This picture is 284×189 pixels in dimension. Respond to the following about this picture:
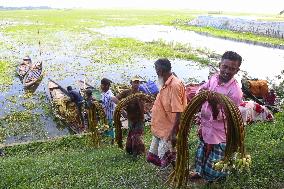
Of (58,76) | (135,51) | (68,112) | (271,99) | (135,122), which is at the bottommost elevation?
(58,76)

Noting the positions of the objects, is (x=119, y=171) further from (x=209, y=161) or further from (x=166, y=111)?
(x=209, y=161)

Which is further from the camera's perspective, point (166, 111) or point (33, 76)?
point (33, 76)

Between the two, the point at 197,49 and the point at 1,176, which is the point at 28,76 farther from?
the point at 197,49

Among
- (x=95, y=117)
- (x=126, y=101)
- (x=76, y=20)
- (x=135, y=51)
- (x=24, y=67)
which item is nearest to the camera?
(x=126, y=101)

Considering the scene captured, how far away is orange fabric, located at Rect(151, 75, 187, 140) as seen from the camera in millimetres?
4680

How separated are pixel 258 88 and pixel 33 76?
454 inches

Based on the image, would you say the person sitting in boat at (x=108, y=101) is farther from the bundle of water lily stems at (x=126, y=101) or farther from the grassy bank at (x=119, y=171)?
the bundle of water lily stems at (x=126, y=101)

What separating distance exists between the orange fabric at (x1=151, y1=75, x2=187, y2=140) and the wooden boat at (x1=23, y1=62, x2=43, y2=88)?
14.0 meters

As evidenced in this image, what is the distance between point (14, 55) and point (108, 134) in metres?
20.7

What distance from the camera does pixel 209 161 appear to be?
4.45 m

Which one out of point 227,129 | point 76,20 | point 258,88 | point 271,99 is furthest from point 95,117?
point 76,20

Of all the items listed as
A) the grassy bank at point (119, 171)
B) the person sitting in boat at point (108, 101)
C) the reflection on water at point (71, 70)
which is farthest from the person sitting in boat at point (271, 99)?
the reflection on water at point (71, 70)

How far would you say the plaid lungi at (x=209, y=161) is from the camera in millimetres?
4344

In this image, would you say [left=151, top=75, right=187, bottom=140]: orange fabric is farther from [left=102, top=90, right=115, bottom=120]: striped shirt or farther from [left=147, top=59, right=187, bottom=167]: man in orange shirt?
[left=102, top=90, right=115, bottom=120]: striped shirt
